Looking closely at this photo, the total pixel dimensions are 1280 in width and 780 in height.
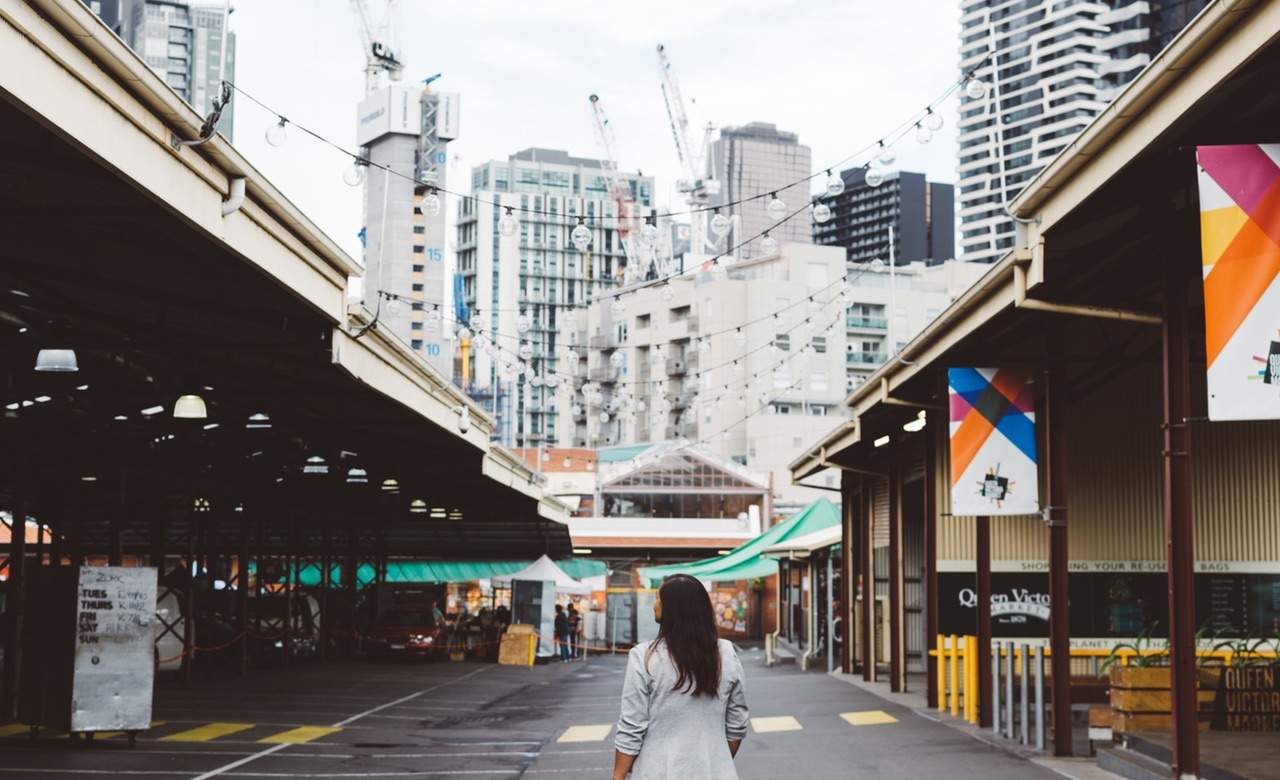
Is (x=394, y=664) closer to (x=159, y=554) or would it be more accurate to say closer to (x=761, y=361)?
(x=159, y=554)

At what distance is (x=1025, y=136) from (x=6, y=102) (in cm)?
18693

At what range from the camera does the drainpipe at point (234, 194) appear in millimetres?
13242

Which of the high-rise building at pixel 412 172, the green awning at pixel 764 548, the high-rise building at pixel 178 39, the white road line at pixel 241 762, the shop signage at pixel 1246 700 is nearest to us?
the white road line at pixel 241 762

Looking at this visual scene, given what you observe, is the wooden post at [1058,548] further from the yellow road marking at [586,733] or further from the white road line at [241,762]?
the white road line at [241,762]

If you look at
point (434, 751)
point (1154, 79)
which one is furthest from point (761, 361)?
point (1154, 79)

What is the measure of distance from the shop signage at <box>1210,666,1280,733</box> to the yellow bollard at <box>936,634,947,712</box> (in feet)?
18.8

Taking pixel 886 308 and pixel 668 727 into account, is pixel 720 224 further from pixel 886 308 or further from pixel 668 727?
pixel 886 308

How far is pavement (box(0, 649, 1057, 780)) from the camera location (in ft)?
55.4

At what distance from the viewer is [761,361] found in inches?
4510

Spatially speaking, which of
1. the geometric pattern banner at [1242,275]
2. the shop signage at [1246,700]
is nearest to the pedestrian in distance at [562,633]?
the shop signage at [1246,700]

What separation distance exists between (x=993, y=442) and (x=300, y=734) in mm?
10047

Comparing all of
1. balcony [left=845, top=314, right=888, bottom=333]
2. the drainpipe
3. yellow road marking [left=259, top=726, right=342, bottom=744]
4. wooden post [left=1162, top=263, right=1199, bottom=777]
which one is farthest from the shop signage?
balcony [left=845, top=314, right=888, bottom=333]

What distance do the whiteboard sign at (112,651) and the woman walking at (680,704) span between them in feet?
43.8

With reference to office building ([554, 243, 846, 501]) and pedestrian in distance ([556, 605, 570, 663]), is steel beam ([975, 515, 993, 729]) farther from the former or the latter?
office building ([554, 243, 846, 501])
